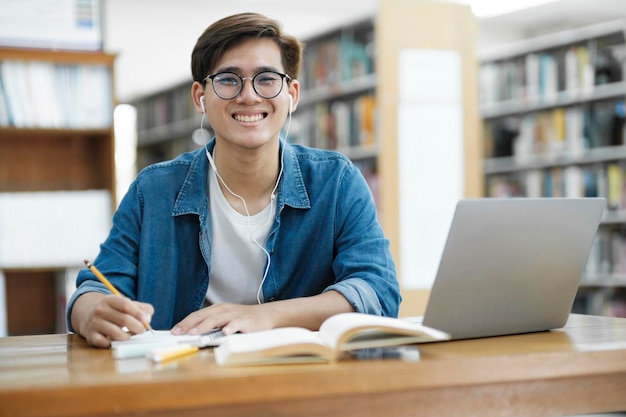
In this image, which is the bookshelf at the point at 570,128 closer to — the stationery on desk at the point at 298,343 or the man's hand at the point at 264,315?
the man's hand at the point at 264,315

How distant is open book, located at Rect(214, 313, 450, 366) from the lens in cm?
102

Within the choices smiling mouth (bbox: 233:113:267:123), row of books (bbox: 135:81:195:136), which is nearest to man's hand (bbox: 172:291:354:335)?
smiling mouth (bbox: 233:113:267:123)

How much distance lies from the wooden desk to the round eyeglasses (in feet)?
2.31

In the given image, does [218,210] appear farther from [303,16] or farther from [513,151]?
[303,16]

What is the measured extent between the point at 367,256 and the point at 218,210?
357mm

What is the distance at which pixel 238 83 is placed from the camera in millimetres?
1705

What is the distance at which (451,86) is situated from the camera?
15.7 ft

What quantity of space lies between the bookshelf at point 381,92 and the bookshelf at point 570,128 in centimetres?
79

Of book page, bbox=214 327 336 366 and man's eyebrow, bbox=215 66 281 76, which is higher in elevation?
man's eyebrow, bbox=215 66 281 76

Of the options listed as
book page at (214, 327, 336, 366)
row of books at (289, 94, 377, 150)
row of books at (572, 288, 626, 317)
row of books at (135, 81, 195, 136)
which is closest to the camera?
book page at (214, 327, 336, 366)

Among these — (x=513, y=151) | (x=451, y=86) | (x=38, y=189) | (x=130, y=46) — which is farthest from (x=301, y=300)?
(x=130, y=46)

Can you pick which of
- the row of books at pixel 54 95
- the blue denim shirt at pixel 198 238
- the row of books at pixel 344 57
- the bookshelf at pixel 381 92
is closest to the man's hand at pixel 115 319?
the blue denim shirt at pixel 198 238

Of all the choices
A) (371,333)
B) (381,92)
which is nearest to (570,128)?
(381,92)

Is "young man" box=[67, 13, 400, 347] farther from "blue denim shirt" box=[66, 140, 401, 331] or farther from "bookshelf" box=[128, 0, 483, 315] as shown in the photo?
"bookshelf" box=[128, 0, 483, 315]
